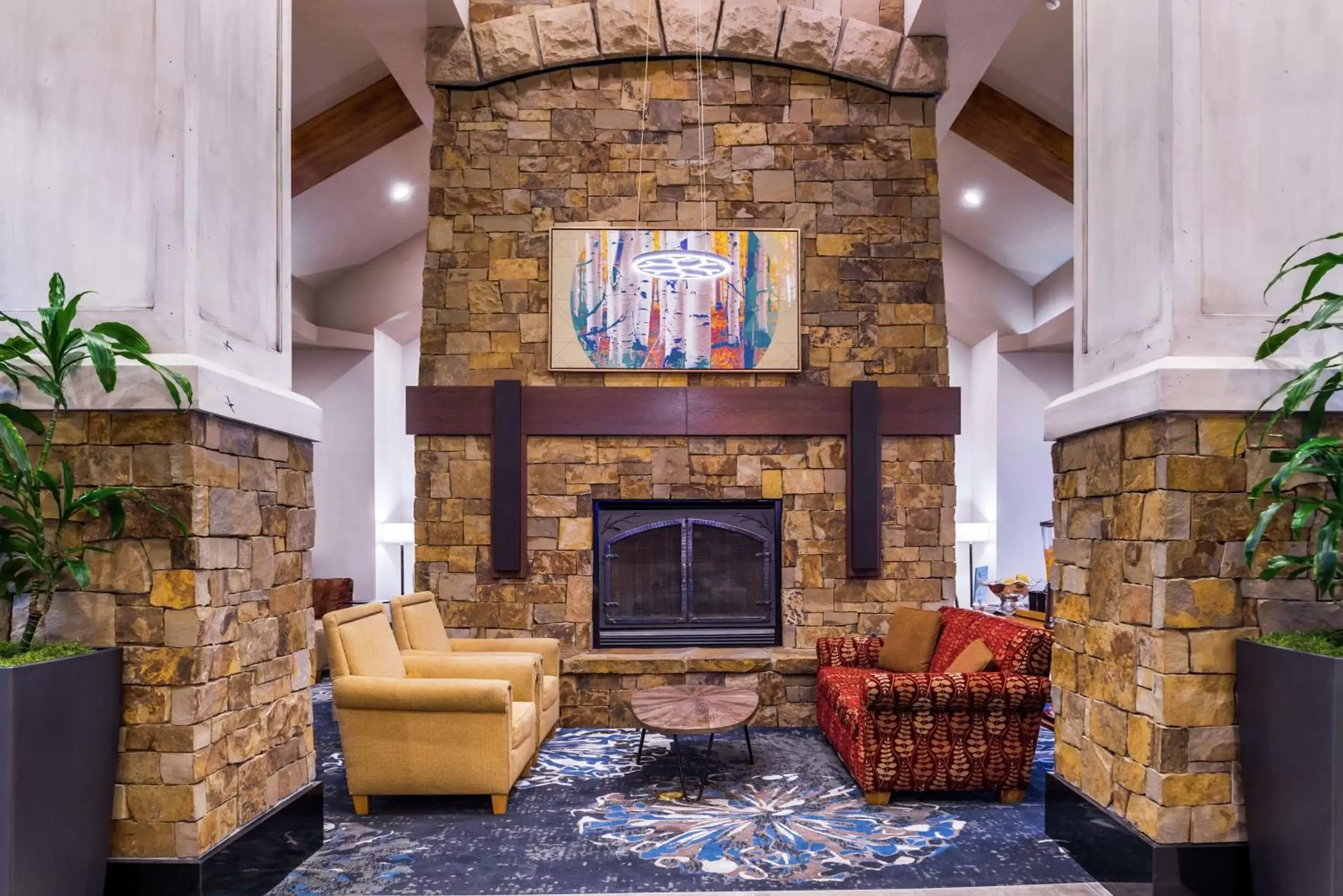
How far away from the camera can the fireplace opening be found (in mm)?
5316

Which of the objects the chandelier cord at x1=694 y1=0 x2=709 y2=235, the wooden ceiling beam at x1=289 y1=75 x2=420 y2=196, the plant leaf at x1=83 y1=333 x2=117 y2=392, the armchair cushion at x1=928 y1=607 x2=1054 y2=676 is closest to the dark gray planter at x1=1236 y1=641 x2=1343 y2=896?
the armchair cushion at x1=928 y1=607 x2=1054 y2=676

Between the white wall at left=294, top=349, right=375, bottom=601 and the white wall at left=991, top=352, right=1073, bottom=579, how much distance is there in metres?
6.82

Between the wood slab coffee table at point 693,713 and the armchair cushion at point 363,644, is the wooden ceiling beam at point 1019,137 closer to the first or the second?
the wood slab coffee table at point 693,713

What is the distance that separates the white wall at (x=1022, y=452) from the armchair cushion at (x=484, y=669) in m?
6.50

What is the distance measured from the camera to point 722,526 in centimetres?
535

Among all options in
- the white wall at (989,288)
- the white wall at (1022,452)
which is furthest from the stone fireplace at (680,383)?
the white wall at (1022,452)

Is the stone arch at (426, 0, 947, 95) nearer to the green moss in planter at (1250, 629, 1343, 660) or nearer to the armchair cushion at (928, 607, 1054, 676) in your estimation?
the armchair cushion at (928, 607, 1054, 676)

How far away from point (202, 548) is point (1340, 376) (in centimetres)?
309

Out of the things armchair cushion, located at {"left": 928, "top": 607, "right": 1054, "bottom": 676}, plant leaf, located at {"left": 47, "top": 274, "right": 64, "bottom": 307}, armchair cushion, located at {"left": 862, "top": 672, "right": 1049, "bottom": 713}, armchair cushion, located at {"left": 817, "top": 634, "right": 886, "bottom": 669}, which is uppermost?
plant leaf, located at {"left": 47, "top": 274, "right": 64, "bottom": 307}

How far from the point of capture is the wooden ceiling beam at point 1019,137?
6.46 metres

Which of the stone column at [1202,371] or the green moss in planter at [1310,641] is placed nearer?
the green moss in planter at [1310,641]

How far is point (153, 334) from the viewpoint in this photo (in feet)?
7.75

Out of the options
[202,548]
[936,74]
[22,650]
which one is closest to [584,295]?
[936,74]

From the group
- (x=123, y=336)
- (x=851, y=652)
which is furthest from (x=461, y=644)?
(x=123, y=336)
